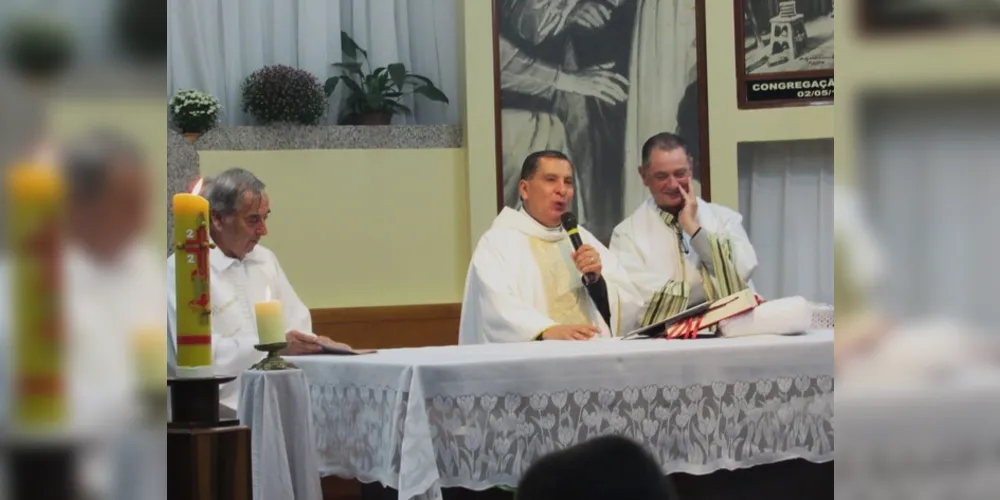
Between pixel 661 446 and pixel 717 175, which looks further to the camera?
pixel 717 175

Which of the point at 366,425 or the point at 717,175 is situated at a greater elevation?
the point at 717,175

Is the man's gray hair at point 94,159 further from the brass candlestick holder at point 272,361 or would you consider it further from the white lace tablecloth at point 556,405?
the white lace tablecloth at point 556,405

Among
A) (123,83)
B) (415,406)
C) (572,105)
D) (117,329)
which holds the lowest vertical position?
(415,406)

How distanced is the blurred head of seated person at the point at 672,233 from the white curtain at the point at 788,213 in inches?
35.7

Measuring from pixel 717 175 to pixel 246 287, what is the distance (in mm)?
3353

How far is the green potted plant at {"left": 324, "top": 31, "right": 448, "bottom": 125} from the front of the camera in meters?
7.19

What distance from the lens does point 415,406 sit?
3277 millimetres

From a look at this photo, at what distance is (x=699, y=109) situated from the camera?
7.43m

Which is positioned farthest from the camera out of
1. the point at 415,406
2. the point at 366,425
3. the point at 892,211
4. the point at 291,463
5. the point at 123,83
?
the point at 366,425

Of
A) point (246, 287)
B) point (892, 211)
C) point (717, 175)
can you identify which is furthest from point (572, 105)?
point (892, 211)

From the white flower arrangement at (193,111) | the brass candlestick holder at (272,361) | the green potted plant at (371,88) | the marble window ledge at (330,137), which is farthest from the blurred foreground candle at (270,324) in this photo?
the green potted plant at (371,88)

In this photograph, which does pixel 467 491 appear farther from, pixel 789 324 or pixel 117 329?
pixel 117 329

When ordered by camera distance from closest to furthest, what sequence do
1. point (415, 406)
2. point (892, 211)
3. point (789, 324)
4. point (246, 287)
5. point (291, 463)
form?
1. point (892, 211)
2. point (291, 463)
3. point (415, 406)
4. point (789, 324)
5. point (246, 287)

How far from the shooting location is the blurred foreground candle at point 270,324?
294 centimetres
